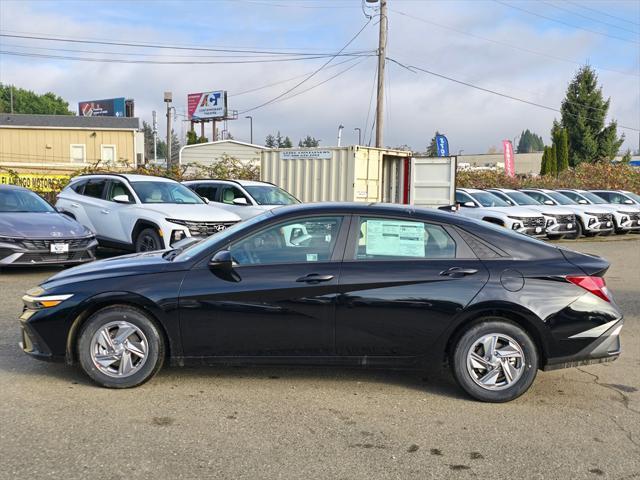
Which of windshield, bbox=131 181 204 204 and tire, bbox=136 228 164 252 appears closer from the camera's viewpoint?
tire, bbox=136 228 164 252

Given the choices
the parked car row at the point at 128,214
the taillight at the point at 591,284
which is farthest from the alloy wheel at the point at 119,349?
the taillight at the point at 591,284

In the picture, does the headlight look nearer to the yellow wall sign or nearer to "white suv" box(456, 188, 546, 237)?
"white suv" box(456, 188, 546, 237)

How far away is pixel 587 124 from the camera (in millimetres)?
50125

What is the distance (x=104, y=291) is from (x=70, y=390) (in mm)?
806

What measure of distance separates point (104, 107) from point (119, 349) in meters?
73.9

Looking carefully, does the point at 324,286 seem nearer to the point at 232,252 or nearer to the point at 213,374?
the point at 232,252

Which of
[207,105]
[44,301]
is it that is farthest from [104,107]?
[44,301]

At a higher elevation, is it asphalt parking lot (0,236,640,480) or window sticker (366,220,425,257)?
window sticker (366,220,425,257)

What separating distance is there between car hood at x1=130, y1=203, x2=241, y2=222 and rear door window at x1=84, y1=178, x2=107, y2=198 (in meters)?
1.49

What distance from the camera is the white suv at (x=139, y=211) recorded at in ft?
35.7

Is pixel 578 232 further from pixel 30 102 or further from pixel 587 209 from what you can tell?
pixel 30 102

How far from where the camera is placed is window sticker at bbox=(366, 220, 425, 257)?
4.88 metres

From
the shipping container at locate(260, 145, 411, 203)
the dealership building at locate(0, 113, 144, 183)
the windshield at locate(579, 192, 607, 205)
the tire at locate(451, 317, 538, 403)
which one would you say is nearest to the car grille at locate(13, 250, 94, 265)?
the tire at locate(451, 317, 538, 403)

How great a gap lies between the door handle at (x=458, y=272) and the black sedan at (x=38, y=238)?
6986mm
